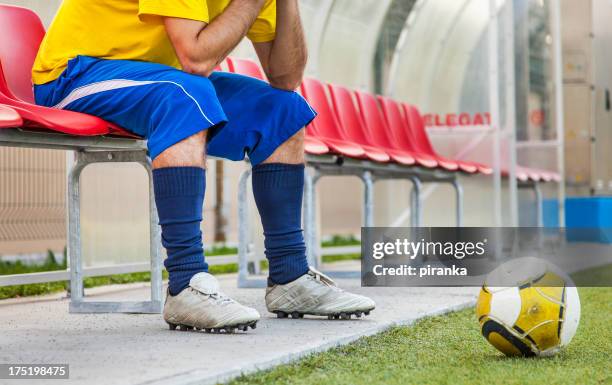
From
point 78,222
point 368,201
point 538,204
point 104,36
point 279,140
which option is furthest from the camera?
point 538,204

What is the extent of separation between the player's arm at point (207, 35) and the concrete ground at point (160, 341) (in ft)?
2.44

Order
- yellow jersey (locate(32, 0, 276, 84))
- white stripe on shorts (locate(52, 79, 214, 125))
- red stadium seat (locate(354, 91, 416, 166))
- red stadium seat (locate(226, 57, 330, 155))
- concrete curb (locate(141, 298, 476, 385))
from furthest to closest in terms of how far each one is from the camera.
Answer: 1. red stadium seat (locate(354, 91, 416, 166))
2. red stadium seat (locate(226, 57, 330, 155))
3. yellow jersey (locate(32, 0, 276, 84))
4. white stripe on shorts (locate(52, 79, 214, 125))
5. concrete curb (locate(141, 298, 476, 385))

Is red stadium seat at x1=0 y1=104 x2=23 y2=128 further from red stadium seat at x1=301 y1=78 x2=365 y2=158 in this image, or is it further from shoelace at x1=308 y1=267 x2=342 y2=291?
red stadium seat at x1=301 y1=78 x2=365 y2=158

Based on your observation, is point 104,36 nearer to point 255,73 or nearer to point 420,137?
point 255,73

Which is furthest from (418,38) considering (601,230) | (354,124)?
(354,124)

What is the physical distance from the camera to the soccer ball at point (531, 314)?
2736mm

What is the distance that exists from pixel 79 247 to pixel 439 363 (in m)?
1.65

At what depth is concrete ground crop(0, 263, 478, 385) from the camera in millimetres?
2357

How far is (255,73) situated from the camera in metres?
5.20

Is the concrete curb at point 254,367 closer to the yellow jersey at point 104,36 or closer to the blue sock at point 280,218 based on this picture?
the blue sock at point 280,218

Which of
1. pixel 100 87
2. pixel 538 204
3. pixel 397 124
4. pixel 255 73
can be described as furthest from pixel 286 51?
pixel 538 204

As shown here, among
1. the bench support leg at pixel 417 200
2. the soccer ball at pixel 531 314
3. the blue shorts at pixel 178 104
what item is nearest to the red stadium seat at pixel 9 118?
the blue shorts at pixel 178 104
